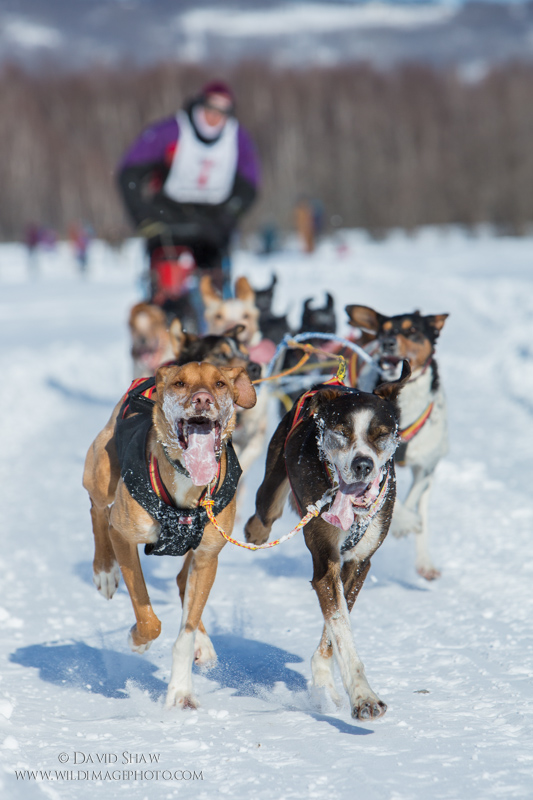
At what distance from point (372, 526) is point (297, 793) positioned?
0.86 meters

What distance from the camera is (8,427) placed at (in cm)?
714

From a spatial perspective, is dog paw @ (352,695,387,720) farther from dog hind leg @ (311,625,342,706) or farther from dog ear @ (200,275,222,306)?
dog ear @ (200,275,222,306)

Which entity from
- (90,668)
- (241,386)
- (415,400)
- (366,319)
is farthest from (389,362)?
(90,668)

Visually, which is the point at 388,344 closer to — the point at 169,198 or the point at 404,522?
the point at 404,522

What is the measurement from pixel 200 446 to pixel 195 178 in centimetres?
416

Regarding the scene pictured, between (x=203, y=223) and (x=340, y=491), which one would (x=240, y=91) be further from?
(x=340, y=491)

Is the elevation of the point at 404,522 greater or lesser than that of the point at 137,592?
lesser

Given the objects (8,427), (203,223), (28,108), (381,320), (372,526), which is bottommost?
(8,427)

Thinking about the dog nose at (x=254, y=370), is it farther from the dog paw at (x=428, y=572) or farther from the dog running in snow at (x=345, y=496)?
the dog running in snow at (x=345, y=496)

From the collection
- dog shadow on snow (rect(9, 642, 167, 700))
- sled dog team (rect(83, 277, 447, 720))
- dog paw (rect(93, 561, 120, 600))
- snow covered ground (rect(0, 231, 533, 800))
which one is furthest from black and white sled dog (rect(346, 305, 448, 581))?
dog shadow on snow (rect(9, 642, 167, 700))

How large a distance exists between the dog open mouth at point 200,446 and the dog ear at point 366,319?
1.66 meters

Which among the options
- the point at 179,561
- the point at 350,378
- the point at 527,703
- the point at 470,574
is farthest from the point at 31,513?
the point at 527,703

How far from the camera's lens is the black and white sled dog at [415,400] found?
381cm

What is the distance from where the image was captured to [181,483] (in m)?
2.62
